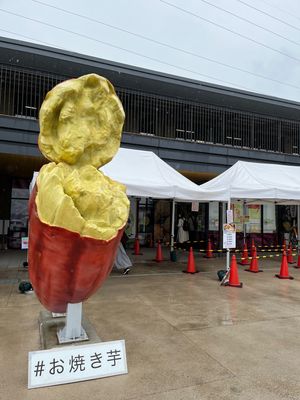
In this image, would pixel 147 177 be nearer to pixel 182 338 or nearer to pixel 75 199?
pixel 182 338

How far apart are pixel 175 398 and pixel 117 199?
76.3 inches

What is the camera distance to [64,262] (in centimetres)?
335

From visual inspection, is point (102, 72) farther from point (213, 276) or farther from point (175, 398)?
point (175, 398)

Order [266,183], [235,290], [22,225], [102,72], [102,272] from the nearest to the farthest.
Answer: [102,272], [235,290], [266,183], [102,72], [22,225]

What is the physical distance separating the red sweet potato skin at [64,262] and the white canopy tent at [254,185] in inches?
239

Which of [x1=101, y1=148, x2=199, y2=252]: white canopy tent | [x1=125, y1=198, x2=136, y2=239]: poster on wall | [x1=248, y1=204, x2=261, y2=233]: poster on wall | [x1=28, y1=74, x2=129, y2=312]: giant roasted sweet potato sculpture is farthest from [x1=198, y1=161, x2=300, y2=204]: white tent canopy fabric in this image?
[x1=125, y1=198, x2=136, y2=239]: poster on wall

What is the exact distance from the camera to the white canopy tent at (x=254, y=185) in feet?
31.1

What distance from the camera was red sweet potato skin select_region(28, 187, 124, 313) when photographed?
326 centimetres

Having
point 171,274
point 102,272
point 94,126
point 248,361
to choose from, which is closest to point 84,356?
point 102,272

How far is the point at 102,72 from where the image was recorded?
1434 centimetres

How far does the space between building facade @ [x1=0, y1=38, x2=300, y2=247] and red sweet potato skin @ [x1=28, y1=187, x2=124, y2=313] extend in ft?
27.7

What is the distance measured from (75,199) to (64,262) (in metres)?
0.60

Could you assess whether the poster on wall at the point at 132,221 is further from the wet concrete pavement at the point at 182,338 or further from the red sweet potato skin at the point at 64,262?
the red sweet potato skin at the point at 64,262

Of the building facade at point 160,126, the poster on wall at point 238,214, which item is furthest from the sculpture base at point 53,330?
the poster on wall at point 238,214
